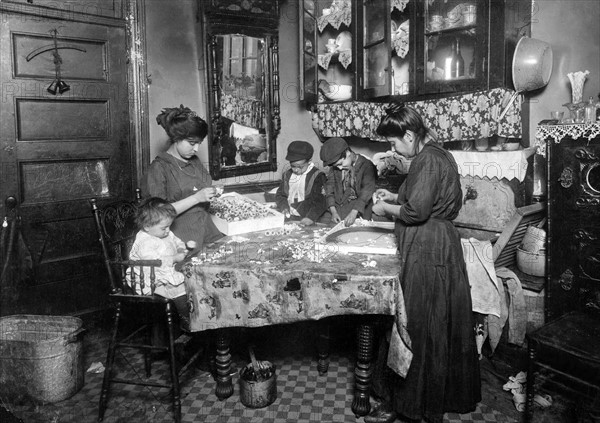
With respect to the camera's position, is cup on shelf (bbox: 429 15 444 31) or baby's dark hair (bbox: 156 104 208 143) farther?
cup on shelf (bbox: 429 15 444 31)

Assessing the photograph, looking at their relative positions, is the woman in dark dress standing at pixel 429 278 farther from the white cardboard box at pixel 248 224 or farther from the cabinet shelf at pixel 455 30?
the cabinet shelf at pixel 455 30

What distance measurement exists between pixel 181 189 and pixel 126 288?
2.78ft

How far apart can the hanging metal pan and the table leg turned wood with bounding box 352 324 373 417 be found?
2422mm

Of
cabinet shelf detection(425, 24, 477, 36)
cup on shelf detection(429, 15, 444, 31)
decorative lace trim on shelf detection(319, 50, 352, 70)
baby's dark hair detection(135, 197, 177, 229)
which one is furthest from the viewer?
decorative lace trim on shelf detection(319, 50, 352, 70)

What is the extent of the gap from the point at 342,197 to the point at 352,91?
1446 mm

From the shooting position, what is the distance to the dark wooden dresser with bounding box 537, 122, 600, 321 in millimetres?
3277

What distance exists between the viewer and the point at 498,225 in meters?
4.34

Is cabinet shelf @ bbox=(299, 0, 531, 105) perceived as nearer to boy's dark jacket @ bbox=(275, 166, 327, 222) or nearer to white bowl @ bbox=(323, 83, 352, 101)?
white bowl @ bbox=(323, 83, 352, 101)

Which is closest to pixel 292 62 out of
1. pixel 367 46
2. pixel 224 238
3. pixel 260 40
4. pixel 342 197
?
pixel 260 40

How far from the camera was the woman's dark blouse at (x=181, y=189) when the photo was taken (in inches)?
145

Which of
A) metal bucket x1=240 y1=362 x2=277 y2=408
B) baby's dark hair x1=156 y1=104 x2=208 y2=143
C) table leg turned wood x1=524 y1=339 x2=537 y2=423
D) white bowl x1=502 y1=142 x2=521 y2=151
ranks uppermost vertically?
baby's dark hair x1=156 y1=104 x2=208 y2=143

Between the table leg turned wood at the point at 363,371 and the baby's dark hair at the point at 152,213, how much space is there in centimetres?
153

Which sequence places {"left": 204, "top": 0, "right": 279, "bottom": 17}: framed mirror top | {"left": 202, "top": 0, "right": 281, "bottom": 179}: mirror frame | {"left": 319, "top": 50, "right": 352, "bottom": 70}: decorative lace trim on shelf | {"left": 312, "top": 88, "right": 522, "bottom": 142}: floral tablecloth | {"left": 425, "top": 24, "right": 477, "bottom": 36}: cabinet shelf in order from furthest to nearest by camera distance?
{"left": 319, "top": 50, "right": 352, "bottom": 70}: decorative lace trim on shelf
{"left": 202, "top": 0, "right": 281, "bottom": 179}: mirror frame
{"left": 204, "top": 0, "right": 279, "bottom": 17}: framed mirror top
{"left": 425, "top": 24, "right": 477, "bottom": 36}: cabinet shelf
{"left": 312, "top": 88, "right": 522, "bottom": 142}: floral tablecloth

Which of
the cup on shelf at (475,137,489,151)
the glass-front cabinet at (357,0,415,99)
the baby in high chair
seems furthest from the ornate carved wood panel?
the baby in high chair
